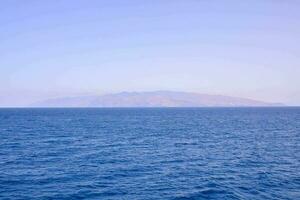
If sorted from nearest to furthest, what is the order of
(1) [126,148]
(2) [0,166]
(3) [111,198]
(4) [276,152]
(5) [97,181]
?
(3) [111,198] < (5) [97,181] < (2) [0,166] < (4) [276,152] < (1) [126,148]

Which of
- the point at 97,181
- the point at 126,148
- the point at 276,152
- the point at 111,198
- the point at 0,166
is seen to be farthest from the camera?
the point at 126,148

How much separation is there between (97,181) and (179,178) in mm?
9642

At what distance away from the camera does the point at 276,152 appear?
198 feet

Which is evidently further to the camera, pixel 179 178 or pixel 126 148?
pixel 126 148

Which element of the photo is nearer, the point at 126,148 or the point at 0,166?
the point at 0,166

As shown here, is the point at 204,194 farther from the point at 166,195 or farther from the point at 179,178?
the point at 179,178

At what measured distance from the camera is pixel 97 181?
3962 centimetres

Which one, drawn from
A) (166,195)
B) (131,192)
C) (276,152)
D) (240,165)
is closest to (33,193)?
(131,192)

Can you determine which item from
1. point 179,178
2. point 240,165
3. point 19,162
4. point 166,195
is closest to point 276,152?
point 240,165

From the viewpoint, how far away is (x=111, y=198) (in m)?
33.6

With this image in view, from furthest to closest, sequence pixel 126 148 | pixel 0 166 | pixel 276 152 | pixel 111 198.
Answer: pixel 126 148
pixel 276 152
pixel 0 166
pixel 111 198

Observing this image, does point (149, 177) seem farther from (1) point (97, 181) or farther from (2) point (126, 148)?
(2) point (126, 148)

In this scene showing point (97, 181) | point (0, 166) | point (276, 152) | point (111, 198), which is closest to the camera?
point (111, 198)

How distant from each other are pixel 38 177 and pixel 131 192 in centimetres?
1264
